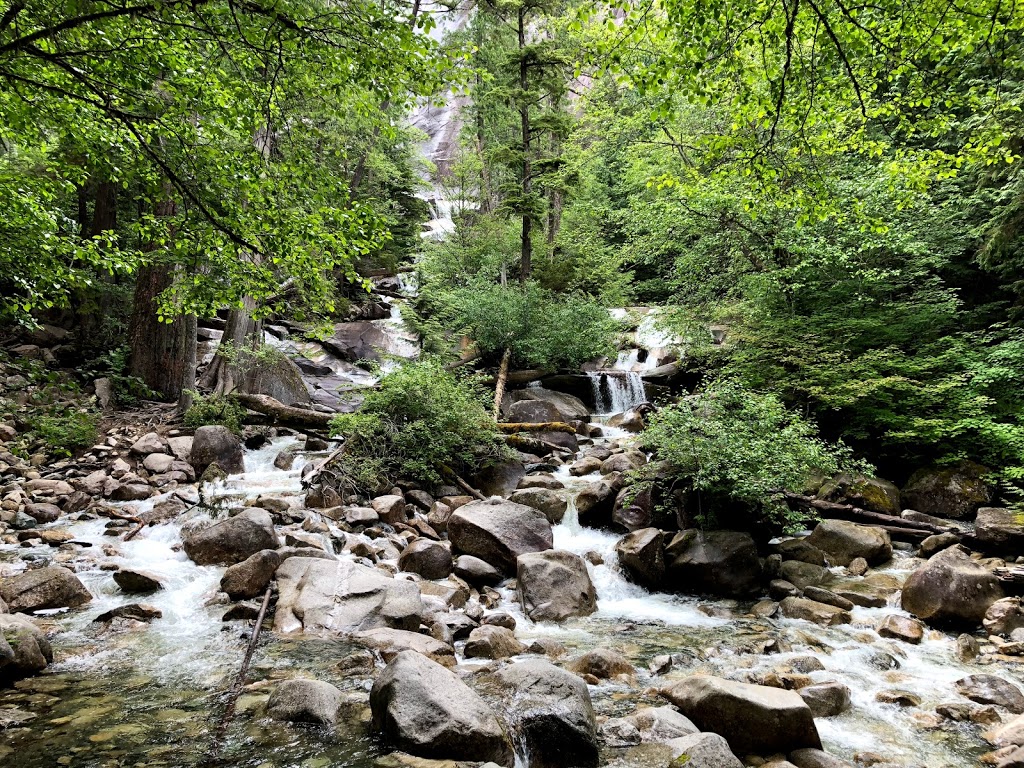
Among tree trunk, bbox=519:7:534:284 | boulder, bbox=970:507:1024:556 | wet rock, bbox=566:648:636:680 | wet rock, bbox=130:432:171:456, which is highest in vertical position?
tree trunk, bbox=519:7:534:284

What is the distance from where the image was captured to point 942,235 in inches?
456

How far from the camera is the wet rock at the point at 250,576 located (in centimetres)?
593

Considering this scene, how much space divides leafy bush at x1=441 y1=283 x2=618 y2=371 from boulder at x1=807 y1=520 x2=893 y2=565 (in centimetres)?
1013

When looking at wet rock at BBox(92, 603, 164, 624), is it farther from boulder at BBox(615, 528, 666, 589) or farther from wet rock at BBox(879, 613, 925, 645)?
wet rock at BBox(879, 613, 925, 645)

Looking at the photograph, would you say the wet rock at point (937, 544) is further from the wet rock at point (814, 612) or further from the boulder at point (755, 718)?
the boulder at point (755, 718)

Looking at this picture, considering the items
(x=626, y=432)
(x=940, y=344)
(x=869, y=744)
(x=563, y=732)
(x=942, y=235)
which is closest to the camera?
(x=563, y=732)

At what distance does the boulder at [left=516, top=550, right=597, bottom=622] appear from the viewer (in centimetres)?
655

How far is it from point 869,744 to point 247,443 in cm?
1143

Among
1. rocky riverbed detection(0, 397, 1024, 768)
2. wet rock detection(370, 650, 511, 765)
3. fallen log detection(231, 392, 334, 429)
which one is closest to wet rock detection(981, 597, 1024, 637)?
rocky riverbed detection(0, 397, 1024, 768)

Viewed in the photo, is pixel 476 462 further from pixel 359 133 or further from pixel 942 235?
pixel 359 133

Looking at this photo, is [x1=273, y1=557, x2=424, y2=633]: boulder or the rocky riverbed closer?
the rocky riverbed

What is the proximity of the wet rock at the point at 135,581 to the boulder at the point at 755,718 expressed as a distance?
5.64 metres

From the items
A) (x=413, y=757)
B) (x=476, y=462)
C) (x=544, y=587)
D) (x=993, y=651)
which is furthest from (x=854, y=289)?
(x=413, y=757)

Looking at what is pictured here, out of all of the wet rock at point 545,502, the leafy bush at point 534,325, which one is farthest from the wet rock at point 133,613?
the leafy bush at point 534,325
